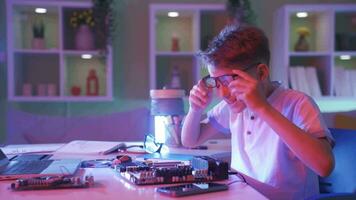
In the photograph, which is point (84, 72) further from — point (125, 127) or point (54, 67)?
point (125, 127)

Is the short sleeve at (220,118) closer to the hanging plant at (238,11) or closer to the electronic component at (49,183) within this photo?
the electronic component at (49,183)

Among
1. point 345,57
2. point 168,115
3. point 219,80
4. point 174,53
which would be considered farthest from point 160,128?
point 345,57

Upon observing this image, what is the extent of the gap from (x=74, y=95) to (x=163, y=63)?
841mm

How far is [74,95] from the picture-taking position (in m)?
3.39

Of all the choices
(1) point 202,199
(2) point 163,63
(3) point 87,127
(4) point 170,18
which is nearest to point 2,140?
(3) point 87,127

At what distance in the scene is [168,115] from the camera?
1.78m

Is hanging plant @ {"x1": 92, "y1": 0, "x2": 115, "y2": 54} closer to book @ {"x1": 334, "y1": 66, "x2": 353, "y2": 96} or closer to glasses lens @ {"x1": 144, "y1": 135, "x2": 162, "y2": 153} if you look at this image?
glasses lens @ {"x1": 144, "y1": 135, "x2": 162, "y2": 153}

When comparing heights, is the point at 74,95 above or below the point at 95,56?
below

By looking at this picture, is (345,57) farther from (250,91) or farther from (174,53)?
(250,91)

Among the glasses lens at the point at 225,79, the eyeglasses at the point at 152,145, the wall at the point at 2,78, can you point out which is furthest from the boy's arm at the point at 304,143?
the wall at the point at 2,78

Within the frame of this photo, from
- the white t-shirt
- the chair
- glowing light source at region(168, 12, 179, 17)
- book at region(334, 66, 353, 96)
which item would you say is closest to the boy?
the white t-shirt

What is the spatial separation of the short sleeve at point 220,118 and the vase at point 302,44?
2275 mm

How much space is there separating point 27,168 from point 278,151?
743 mm

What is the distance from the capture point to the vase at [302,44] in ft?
11.6
